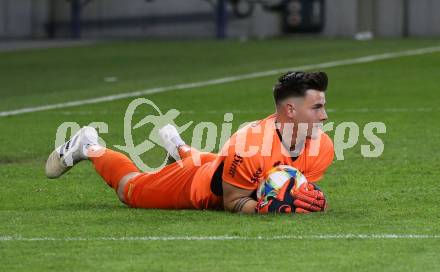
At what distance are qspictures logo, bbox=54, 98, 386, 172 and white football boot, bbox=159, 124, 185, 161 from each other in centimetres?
8

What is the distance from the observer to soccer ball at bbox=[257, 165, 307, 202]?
31.3ft

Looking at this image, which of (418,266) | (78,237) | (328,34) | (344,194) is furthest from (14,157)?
(328,34)

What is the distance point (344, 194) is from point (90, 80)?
551 inches

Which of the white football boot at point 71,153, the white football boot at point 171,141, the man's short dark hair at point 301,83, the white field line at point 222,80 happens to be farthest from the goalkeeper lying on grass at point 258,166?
the white field line at point 222,80

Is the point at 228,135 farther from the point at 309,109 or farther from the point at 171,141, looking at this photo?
the point at 309,109

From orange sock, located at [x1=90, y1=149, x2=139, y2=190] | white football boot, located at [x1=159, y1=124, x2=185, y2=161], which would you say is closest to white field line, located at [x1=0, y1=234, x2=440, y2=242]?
orange sock, located at [x1=90, y1=149, x2=139, y2=190]

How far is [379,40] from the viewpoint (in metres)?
36.4

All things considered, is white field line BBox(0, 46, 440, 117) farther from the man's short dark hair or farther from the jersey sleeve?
the man's short dark hair

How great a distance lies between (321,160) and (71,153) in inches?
75.2

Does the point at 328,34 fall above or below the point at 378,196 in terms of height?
below

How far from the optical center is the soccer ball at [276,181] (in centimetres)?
954

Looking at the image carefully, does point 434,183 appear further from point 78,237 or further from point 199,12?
point 199,12

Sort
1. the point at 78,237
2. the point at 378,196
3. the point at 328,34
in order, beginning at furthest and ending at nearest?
the point at 328,34, the point at 378,196, the point at 78,237

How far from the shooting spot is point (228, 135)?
1614 cm
